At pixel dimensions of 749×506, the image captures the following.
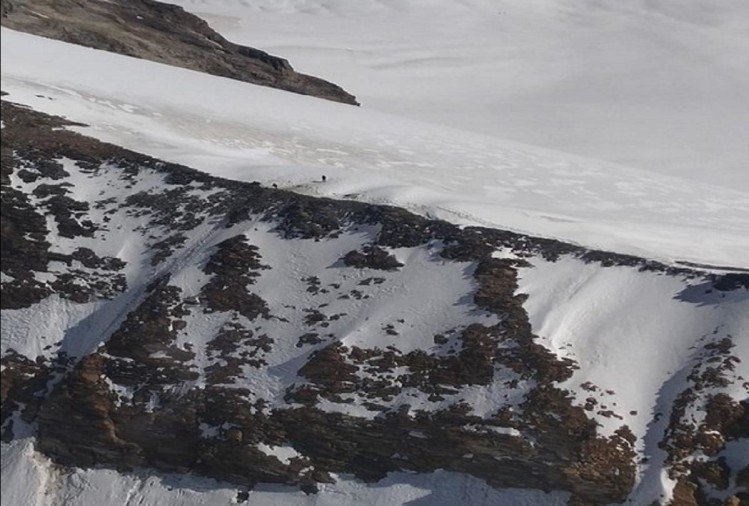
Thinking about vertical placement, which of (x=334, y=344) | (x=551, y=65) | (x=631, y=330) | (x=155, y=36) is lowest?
(x=334, y=344)

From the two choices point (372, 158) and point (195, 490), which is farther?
point (372, 158)

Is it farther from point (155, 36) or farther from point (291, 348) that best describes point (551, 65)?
point (291, 348)

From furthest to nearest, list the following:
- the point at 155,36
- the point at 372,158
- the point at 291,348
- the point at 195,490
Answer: the point at 155,36, the point at 372,158, the point at 291,348, the point at 195,490

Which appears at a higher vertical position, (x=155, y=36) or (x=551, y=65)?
(x=551, y=65)

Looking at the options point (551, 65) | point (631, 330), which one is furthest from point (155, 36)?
point (631, 330)

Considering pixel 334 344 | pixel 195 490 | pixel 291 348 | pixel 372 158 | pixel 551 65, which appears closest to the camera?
pixel 195 490

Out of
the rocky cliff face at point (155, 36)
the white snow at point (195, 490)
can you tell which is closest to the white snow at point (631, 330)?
the white snow at point (195, 490)

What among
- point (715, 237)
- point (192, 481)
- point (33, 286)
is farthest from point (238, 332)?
point (715, 237)
